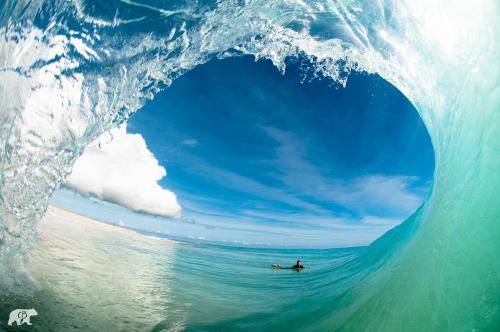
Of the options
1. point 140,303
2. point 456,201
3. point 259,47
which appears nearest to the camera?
point 456,201

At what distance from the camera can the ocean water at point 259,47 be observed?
11.8 feet

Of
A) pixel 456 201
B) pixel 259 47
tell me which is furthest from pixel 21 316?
pixel 456 201

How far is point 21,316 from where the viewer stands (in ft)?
13.2

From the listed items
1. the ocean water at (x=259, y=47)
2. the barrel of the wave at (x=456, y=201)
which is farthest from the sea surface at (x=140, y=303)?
the barrel of the wave at (x=456, y=201)

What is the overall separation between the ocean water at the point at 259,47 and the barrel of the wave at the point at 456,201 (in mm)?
17

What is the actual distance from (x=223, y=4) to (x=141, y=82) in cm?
196

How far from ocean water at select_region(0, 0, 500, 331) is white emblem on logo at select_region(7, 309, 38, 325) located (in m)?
0.56

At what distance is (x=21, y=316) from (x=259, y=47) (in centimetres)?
611

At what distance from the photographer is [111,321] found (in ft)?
16.1

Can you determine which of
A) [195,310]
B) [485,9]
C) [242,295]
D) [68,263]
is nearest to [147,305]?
[195,310]

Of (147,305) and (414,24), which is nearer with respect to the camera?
(414,24)

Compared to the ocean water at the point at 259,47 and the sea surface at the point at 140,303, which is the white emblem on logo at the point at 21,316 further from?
the ocean water at the point at 259,47

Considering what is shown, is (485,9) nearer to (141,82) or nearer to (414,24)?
(414,24)

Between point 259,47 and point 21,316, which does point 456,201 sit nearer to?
point 259,47
